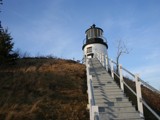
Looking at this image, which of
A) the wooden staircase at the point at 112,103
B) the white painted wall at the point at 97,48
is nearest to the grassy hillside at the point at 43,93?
the wooden staircase at the point at 112,103

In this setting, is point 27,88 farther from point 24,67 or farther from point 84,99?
point 24,67

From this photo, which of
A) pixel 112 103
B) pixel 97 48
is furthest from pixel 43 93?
pixel 97 48

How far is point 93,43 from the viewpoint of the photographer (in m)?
30.8

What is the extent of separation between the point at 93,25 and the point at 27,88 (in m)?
17.4

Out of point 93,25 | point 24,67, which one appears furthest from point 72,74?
point 93,25

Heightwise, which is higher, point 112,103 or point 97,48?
point 97,48

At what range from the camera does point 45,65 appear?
853 inches

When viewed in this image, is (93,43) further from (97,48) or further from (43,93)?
(43,93)

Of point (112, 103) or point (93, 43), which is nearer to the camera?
point (112, 103)

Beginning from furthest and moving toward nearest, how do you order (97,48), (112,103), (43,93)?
(97,48) < (43,93) < (112,103)

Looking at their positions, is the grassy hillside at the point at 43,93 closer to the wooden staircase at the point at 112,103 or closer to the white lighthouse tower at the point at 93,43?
the wooden staircase at the point at 112,103

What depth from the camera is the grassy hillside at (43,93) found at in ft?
40.3

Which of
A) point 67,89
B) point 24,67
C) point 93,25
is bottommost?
point 67,89

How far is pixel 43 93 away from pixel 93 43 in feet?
54.4
